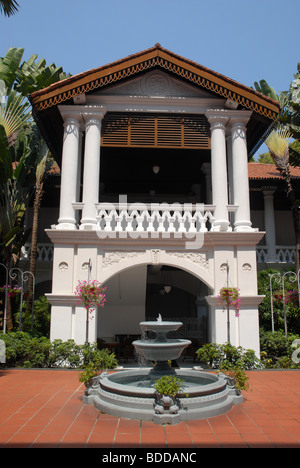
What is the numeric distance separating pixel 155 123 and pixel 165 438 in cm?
901

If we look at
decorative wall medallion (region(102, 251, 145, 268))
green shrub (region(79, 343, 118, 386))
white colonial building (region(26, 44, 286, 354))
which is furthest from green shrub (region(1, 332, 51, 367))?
green shrub (region(79, 343, 118, 386))

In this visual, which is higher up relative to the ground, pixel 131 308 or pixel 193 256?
pixel 193 256

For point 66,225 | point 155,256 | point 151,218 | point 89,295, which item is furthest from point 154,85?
point 89,295

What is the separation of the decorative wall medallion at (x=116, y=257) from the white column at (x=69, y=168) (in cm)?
125

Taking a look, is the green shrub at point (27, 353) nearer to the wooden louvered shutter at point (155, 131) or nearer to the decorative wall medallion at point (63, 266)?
the decorative wall medallion at point (63, 266)

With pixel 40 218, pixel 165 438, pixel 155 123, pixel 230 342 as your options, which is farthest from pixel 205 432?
pixel 40 218

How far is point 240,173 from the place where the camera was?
10.9 m

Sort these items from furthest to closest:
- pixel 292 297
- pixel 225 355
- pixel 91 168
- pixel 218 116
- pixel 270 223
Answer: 1. pixel 270 223
2. pixel 292 297
3. pixel 218 116
4. pixel 91 168
5. pixel 225 355

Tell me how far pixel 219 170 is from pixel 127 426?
7613 millimetres

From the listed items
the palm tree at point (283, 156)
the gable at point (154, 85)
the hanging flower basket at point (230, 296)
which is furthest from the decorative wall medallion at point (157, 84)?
the hanging flower basket at point (230, 296)

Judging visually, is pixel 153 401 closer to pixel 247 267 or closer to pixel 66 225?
pixel 247 267

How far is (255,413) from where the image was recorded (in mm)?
5656

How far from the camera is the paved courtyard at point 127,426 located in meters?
4.44
